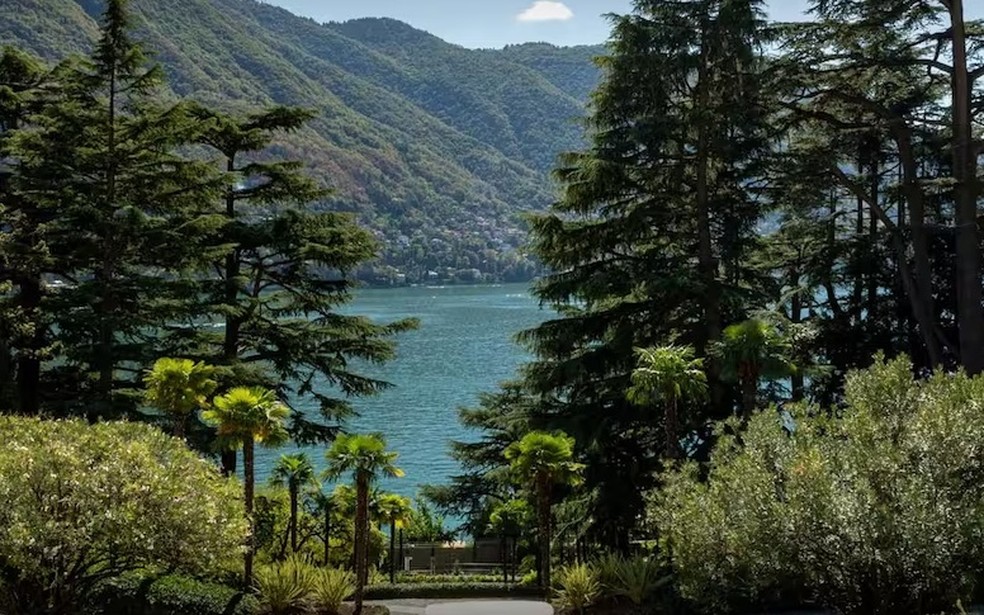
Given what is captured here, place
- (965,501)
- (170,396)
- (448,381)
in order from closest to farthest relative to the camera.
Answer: (965,501)
(170,396)
(448,381)

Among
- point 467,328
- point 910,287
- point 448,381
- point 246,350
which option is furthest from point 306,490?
point 467,328

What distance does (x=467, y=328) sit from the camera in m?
123

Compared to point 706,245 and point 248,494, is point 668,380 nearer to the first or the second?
point 706,245

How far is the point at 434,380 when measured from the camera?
80188mm

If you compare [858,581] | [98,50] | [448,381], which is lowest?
[448,381]

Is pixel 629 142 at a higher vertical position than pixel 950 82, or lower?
lower

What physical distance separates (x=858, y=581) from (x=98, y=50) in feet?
75.5

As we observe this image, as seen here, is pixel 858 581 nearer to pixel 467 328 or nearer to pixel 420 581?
pixel 420 581

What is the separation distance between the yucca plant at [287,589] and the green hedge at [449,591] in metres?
4.06

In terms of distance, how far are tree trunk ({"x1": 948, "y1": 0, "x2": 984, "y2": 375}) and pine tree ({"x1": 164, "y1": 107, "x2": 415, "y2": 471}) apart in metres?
14.4

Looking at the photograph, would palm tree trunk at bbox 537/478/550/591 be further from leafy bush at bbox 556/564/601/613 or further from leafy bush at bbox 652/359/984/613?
leafy bush at bbox 652/359/984/613

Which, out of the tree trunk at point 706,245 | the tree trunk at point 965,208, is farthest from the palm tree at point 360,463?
the tree trunk at point 965,208

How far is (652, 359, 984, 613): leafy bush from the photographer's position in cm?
937

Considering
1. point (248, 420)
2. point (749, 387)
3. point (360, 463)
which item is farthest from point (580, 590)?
point (248, 420)
